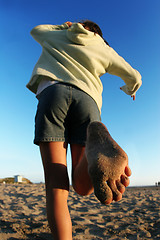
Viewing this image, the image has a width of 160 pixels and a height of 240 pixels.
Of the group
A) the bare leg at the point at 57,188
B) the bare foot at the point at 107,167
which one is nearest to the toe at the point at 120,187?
the bare foot at the point at 107,167

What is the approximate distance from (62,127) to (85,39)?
0.67m

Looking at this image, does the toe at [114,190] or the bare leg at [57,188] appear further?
the bare leg at [57,188]

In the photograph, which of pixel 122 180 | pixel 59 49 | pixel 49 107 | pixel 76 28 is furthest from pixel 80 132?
pixel 76 28

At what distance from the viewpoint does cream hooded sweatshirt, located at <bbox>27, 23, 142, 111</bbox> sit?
1.40 metres

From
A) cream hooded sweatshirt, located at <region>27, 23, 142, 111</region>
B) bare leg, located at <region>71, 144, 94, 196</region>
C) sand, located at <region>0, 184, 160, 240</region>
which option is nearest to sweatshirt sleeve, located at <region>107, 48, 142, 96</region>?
cream hooded sweatshirt, located at <region>27, 23, 142, 111</region>

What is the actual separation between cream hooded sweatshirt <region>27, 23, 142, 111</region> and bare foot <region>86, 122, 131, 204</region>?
0.46m

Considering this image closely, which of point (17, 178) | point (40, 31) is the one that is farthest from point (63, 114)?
point (17, 178)

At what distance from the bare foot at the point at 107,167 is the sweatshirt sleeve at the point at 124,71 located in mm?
734

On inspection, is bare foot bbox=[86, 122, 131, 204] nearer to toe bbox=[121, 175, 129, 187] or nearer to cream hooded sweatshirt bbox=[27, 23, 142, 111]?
toe bbox=[121, 175, 129, 187]

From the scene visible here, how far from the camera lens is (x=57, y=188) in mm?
1217

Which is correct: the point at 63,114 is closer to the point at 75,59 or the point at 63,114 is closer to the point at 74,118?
the point at 74,118

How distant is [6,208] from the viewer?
3.82 meters

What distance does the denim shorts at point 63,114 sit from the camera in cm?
130

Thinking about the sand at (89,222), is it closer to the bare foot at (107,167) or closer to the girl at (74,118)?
the girl at (74,118)
